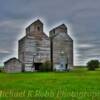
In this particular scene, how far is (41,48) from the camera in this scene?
2699 inches

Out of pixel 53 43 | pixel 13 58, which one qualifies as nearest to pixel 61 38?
pixel 53 43

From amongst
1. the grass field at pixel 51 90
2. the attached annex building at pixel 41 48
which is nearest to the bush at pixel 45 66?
the attached annex building at pixel 41 48

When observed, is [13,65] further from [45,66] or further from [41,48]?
[41,48]

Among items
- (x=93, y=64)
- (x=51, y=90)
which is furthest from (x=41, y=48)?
(x=51, y=90)

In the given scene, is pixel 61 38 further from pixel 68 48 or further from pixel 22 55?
pixel 22 55

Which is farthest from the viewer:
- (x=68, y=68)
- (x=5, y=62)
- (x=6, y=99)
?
(x=68, y=68)

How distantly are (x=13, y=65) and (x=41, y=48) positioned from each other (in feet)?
25.5

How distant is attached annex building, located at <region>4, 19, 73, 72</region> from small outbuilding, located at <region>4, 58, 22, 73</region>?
0.22m

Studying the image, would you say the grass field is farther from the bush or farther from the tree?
the tree

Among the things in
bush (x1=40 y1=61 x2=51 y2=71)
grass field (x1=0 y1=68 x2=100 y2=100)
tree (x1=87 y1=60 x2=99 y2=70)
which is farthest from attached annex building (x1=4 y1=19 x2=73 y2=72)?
grass field (x1=0 y1=68 x2=100 y2=100)

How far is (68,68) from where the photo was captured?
2756 inches

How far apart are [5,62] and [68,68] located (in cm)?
1489

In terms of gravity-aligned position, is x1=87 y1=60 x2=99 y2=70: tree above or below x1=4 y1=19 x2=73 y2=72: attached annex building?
below

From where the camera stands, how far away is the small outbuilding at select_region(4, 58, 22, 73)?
213ft
